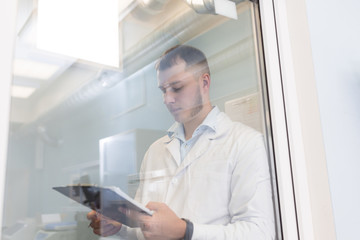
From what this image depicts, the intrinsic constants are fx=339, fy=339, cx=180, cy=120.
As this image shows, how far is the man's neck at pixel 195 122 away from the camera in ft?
3.14

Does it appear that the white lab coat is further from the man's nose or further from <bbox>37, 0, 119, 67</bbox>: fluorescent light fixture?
<bbox>37, 0, 119, 67</bbox>: fluorescent light fixture

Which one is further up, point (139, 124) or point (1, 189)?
point (139, 124)

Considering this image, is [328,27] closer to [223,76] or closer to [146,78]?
[223,76]

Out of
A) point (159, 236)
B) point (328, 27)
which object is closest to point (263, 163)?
point (159, 236)

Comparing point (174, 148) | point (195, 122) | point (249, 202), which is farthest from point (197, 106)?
point (249, 202)

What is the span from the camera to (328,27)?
126 centimetres

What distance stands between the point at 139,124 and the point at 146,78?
0.45 ft

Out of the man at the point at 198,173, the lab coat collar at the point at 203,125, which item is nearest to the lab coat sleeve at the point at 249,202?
the man at the point at 198,173

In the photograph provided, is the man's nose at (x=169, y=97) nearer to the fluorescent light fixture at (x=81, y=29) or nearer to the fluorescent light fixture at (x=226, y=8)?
the fluorescent light fixture at (x=81, y=29)

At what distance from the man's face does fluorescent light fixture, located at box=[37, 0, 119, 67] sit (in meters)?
0.15

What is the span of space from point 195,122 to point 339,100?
0.57 m

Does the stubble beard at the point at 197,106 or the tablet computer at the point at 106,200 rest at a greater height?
the stubble beard at the point at 197,106

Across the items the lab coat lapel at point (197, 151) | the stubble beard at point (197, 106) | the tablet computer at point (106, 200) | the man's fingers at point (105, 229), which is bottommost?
the man's fingers at point (105, 229)

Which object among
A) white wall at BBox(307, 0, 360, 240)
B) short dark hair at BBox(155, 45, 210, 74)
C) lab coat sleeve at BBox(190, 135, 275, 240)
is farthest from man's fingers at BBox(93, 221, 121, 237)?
white wall at BBox(307, 0, 360, 240)
